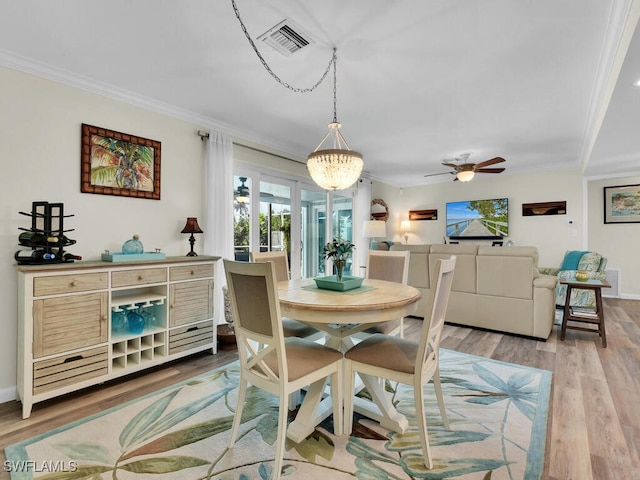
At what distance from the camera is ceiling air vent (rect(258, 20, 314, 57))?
6.58ft

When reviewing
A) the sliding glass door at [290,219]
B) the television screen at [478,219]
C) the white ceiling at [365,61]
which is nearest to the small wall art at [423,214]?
the television screen at [478,219]

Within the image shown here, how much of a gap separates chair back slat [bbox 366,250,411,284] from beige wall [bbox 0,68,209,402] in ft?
6.60

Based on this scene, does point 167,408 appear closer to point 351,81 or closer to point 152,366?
point 152,366

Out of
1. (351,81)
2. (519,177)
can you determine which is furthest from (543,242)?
(351,81)

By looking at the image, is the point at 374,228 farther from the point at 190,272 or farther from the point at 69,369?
the point at 69,369

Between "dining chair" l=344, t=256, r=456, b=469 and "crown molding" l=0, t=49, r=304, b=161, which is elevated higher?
"crown molding" l=0, t=49, r=304, b=161

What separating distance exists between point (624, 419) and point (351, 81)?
3.08 m

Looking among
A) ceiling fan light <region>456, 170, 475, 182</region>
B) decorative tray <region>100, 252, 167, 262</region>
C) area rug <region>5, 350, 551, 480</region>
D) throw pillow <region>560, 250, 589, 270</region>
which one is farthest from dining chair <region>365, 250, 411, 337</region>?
throw pillow <region>560, 250, 589, 270</region>

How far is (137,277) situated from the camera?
8.63 feet

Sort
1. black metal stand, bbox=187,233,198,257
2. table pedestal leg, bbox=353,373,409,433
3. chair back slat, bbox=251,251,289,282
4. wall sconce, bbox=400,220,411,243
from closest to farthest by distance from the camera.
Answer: table pedestal leg, bbox=353,373,409,433
chair back slat, bbox=251,251,289,282
black metal stand, bbox=187,233,198,257
wall sconce, bbox=400,220,411,243

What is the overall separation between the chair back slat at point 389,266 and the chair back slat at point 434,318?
104 centimetres

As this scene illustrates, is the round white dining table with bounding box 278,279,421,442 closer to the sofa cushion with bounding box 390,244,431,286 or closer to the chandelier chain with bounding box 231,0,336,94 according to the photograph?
the chandelier chain with bounding box 231,0,336,94

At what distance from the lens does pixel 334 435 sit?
1862 mm

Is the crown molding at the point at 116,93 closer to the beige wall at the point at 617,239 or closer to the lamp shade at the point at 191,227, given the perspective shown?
the lamp shade at the point at 191,227
